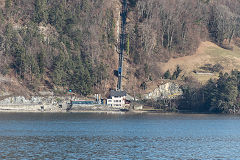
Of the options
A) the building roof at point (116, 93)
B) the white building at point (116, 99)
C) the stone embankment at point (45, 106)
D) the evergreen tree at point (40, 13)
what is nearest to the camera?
the stone embankment at point (45, 106)

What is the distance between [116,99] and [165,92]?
15664 mm

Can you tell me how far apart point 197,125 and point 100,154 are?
1549 inches

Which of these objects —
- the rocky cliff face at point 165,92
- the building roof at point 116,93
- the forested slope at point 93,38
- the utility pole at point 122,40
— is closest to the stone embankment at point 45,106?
the building roof at point 116,93

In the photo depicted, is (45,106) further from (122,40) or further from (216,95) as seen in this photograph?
(216,95)

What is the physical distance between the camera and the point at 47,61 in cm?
12600

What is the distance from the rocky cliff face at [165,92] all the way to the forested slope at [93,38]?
5.89 m

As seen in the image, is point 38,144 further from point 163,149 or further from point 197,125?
point 197,125

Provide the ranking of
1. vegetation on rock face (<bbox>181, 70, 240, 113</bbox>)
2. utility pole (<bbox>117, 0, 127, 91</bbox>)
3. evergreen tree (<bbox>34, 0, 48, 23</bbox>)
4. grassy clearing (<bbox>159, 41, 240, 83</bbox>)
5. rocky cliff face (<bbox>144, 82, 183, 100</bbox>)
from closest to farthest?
vegetation on rock face (<bbox>181, 70, 240, 113</bbox>), rocky cliff face (<bbox>144, 82, 183, 100</bbox>), utility pole (<bbox>117, 0, 127, 91</bbox>), grassy clearing (<bbox>159, 41, 240, 83</bbox>), evergreen tree (<bbox>34, 0, 48, 23</bbox>)

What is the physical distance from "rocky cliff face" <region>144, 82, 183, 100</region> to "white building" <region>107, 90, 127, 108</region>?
8.74 meters

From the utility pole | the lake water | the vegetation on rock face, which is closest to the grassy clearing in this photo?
the vegetation on rock face

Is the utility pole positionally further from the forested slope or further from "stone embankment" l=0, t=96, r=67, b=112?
"stone embankment" l=0, t=96, r=67, b=112

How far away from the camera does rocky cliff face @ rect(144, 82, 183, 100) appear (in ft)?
412

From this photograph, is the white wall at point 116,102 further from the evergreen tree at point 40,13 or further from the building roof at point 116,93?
the evergreen tree at point 40,13

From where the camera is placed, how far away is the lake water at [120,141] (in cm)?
4756
